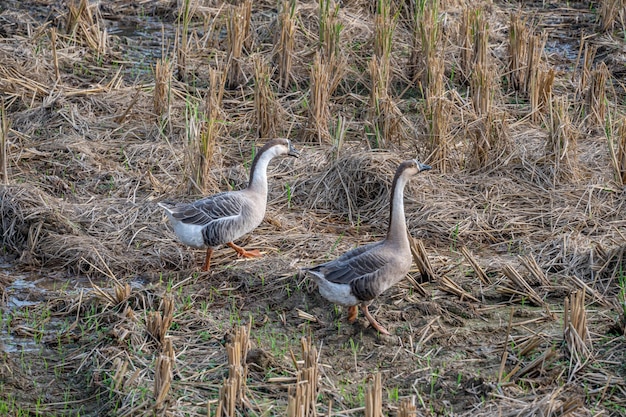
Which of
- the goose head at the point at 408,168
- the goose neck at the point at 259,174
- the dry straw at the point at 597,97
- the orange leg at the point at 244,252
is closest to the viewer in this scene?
the goose head at the point at 408,168

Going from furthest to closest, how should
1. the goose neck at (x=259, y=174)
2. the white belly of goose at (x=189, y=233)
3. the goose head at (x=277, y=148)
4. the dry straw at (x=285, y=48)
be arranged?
the dry straw at (x=285, y=48) < the goose head at (x=277, y=148) < the goose neck at (x=259, y=174) < the white belly of goose at (x=189, y=233)

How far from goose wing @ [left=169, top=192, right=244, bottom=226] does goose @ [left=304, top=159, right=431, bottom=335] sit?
1.20 meters

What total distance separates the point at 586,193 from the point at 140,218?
13.0 ft

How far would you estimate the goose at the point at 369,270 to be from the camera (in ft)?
21.5

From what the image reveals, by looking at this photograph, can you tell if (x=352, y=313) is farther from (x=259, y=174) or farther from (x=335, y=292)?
(x=259, y=174)

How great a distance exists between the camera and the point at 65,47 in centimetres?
1162

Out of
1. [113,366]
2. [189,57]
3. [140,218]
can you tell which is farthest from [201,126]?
[113,366]

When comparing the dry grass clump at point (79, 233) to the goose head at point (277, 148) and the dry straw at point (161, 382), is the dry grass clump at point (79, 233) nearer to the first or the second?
the goose head at point (277, 148)

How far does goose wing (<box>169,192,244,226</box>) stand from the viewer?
7.57 meters

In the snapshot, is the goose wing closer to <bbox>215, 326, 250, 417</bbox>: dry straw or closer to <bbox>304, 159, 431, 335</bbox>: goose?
<bbox>304, 159, 431, 335</bbox>: goose

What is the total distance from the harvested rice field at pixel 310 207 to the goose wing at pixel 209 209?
1.43ft

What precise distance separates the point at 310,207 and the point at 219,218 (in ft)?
4.49

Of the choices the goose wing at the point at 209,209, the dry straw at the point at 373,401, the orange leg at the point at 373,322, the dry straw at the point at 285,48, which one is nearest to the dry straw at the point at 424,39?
the dry straw at the point at 285,48

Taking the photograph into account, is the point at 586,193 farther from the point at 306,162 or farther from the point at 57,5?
the point at 57,5
